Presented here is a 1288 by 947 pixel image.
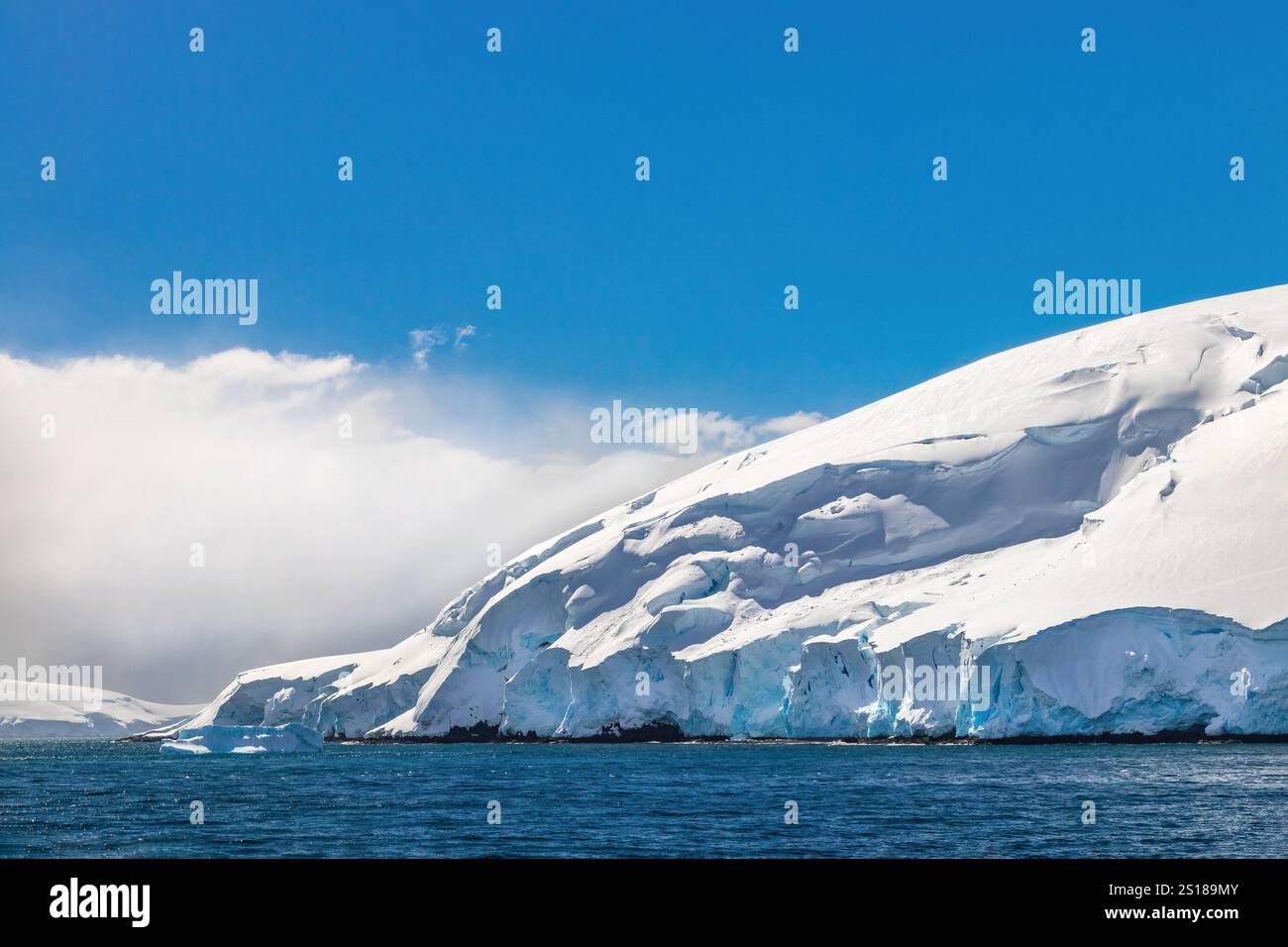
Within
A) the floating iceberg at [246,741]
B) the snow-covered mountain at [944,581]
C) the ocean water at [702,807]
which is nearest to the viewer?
the ocean water at [702,807]

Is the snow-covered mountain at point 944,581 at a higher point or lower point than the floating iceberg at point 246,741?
higher

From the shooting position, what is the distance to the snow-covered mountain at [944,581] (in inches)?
1988

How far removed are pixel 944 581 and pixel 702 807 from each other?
42024mm

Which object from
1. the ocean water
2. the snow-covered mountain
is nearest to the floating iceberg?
the snow-covered mountain

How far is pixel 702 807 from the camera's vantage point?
2741 centimetres

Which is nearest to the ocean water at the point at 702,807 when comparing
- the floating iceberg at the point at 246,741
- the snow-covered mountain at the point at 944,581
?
the snow-covered mountain at the point at 944,581

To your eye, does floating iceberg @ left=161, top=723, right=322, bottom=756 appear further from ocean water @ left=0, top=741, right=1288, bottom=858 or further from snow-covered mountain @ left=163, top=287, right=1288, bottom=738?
ocean water @ left=0, top=741, right=1288, bottom=858

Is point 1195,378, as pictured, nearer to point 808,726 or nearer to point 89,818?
point 808,726

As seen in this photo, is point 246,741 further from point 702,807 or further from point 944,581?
point 702,807

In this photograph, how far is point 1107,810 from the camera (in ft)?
83.6

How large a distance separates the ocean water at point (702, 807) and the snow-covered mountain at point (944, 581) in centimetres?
492

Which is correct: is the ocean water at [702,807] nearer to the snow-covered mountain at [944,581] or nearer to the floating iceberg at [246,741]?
the snow-covered mountain at [944,581]

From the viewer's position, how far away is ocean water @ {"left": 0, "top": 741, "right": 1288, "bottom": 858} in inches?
838
